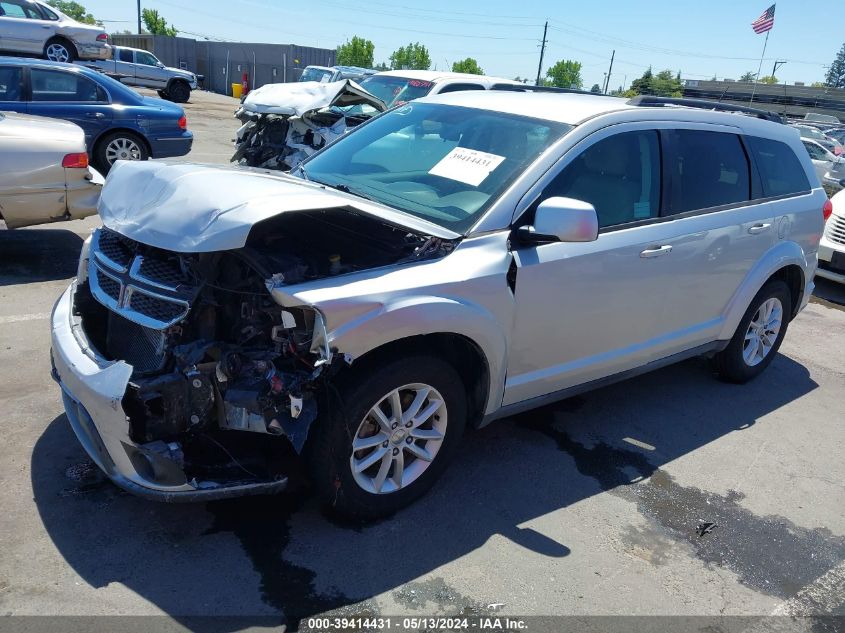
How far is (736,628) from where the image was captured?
114 inches

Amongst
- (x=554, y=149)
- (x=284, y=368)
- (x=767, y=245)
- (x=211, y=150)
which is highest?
(x=554, y=149)

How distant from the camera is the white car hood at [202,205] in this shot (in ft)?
8.98

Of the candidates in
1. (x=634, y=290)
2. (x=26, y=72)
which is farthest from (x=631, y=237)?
(x=26, y=72)

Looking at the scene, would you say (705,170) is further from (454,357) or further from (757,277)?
(454,357)

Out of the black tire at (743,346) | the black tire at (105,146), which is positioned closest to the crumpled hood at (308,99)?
the black tire at (105,146)

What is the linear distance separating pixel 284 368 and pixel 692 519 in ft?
7.56

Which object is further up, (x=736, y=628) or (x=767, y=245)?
(x=767, y=245)

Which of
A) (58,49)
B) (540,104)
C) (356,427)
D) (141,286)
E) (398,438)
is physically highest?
(540,104)

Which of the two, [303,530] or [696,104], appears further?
[696,104]

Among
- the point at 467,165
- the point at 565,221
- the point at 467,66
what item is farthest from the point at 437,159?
the point at 467,66

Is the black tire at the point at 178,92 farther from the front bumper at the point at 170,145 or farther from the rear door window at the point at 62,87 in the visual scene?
the rear door window at the point at 62,87

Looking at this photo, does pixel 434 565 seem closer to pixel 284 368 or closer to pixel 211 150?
pixel 284 368

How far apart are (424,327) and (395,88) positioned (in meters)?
9.45

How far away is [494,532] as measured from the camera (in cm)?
329
